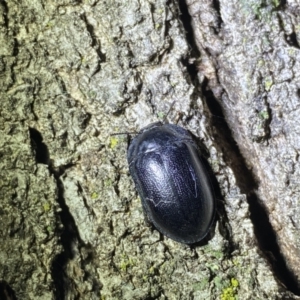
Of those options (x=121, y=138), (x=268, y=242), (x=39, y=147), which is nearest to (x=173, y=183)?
(x=121, y=138)

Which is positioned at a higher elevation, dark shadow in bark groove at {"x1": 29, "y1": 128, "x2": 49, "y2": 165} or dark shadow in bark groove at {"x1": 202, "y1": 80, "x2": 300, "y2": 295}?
dark shadow in bark groove at {"x1": 29, "y1": 128, "x2": 49, "y2": 165}

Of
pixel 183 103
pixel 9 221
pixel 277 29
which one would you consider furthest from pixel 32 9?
pixel 277 29

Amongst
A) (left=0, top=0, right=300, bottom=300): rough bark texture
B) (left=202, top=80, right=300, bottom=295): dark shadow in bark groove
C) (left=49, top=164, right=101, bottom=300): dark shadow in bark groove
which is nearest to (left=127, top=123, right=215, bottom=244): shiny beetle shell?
(left=0, top=0, right=300, bottom=300): rough bark texture

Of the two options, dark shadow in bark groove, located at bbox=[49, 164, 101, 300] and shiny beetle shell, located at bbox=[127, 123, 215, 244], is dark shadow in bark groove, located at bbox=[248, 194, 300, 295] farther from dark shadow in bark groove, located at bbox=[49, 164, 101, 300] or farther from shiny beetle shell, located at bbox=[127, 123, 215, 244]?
dark shadow in bark groove, located at bbox=[49, 164, 101, 300]

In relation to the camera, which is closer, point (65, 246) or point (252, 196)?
point (65, 246)

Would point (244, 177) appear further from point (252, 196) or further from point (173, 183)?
point (173, 183)

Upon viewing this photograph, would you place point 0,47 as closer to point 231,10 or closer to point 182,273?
point 231,10

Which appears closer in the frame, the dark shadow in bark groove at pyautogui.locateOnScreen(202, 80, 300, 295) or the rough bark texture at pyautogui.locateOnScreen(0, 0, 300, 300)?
the rough bark texture at pyautogui.locateOnScreen(0, 0, 300, 300)
